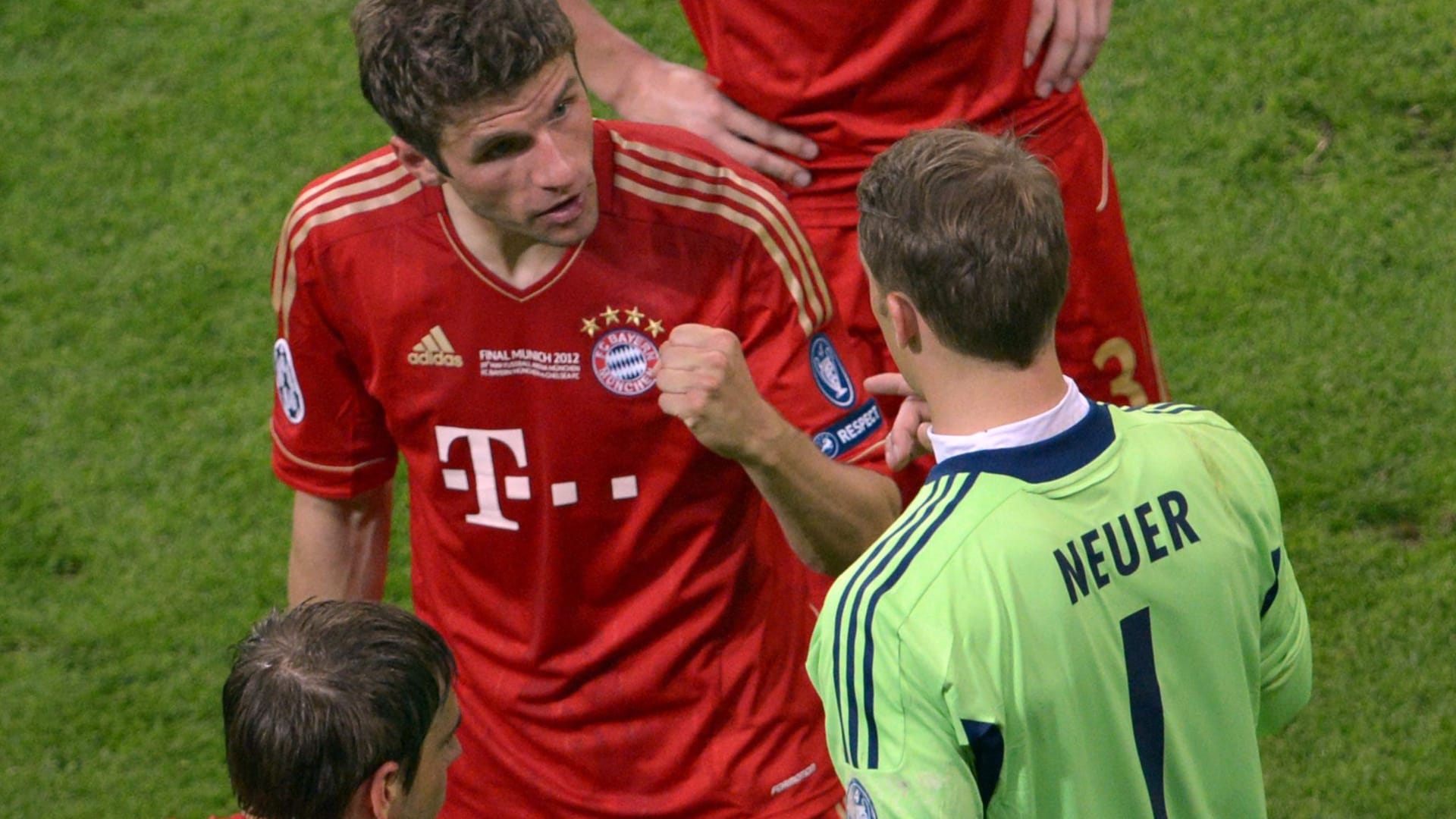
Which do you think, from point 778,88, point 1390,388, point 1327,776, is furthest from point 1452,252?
point 778,88

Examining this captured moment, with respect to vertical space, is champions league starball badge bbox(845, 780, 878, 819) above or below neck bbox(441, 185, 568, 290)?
below

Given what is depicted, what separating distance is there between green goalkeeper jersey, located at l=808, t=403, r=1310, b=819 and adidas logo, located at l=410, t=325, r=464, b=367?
950 mm

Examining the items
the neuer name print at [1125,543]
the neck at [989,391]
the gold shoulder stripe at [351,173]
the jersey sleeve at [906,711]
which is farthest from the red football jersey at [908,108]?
the jersey sleeve at [906,711]

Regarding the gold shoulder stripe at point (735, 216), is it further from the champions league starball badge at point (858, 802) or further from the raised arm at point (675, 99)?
the champions league starball badge at point (858, 802)

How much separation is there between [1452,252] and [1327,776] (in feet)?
7.36

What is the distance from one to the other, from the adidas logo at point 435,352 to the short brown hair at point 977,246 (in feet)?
2.84

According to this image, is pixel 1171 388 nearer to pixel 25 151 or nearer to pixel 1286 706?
pixel 1286 706

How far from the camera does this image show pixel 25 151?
711 centimetres

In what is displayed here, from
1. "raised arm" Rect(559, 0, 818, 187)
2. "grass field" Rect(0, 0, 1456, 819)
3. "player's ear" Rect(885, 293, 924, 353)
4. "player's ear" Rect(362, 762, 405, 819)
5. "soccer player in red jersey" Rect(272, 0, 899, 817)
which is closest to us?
"player's ear" Rect(362, 762, 405, 819)

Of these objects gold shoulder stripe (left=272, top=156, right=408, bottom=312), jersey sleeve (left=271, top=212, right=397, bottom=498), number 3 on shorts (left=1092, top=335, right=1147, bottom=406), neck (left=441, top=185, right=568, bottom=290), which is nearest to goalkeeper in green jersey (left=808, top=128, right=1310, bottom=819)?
neck (left=441, top=185, right=568, bottom=290)

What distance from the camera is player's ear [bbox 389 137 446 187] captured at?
2.84m

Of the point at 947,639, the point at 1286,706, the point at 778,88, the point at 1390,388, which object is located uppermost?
the point at 778,88

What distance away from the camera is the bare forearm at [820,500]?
273cm

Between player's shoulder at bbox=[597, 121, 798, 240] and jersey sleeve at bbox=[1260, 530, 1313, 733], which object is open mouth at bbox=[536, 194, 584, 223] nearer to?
player's shoulder at bbox=[597, 121, 798, 240]
